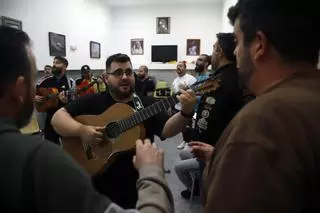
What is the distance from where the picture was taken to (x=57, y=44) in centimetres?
723

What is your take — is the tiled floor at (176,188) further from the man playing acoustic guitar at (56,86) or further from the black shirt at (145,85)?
the black shirt at (145,85)

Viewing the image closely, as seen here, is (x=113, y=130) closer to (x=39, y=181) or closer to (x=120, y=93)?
(x=120, y=93)

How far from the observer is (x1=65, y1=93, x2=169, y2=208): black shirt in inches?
70.7

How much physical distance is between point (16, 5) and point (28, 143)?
236 inches

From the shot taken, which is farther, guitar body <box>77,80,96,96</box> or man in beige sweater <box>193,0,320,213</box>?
guitar body <box>77,80,96,96</box>

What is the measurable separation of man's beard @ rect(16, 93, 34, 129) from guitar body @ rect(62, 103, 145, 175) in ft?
3.43

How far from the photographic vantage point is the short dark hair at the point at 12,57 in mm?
751

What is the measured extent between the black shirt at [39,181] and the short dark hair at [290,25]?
63cm

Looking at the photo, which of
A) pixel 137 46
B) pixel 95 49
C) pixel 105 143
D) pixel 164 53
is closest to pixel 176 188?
pixel 105 143

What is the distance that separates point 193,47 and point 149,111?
9.27 meters

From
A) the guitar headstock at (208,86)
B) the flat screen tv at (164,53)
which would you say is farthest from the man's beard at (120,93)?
the flat screen tv at (164,53)

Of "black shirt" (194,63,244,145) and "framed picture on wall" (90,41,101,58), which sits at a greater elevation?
"framed picture on wall" (90,41,101,58)

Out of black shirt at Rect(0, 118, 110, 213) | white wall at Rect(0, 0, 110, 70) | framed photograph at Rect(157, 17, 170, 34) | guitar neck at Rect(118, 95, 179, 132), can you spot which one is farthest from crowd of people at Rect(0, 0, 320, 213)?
framed photograph at Rect(157, 17, 170, 34)

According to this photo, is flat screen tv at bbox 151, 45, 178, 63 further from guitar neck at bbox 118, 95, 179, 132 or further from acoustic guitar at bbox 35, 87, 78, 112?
guitar neck at bbox 118, 95, 179, 132
